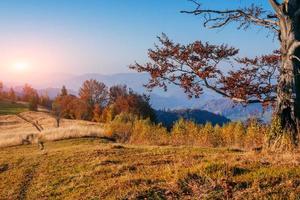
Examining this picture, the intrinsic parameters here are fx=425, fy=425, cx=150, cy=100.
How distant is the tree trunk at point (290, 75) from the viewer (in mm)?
13742

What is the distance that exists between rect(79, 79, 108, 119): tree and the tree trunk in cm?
10752

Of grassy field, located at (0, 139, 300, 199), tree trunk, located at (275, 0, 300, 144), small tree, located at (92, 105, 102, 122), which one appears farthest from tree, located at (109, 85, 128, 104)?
grassy field, located at (0, 139, 300, 199)

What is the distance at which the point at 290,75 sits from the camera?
548 inches

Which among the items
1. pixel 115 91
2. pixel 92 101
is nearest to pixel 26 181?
pixel 115 91

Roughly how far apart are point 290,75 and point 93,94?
4390 inches

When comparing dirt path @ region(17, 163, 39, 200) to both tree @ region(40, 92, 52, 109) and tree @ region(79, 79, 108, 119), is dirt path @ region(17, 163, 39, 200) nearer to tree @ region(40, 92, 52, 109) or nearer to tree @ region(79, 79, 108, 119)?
tree @ region(79, 79, 108, 119)

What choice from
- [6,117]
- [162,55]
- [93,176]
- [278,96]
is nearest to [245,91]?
[278,96]

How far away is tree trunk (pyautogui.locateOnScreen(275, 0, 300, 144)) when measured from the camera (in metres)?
13.7

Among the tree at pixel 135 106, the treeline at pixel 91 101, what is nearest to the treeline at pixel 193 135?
the tree at pixel 135 106

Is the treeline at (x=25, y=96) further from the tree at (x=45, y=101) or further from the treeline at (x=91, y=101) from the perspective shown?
the treeline at (x=91, y=101)

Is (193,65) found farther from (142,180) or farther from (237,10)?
(142,180)

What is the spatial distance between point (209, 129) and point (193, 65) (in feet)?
73.7

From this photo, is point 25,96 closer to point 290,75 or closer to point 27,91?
point 27,91

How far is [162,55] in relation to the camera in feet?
51.4
